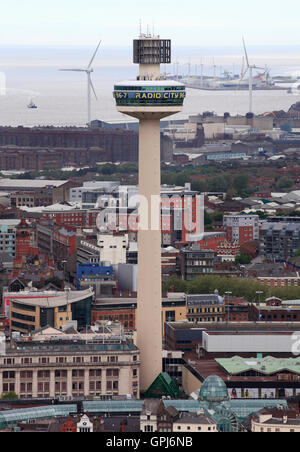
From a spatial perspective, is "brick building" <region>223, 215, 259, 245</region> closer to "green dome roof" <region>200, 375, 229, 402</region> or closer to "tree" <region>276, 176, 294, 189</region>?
"tree" <region>276, 176, 294, 189</region>

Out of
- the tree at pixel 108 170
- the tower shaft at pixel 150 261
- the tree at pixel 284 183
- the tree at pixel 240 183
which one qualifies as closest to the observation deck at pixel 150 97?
the tower shaft at pixel 150 261

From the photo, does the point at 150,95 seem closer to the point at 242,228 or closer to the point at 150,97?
the point at 150,97

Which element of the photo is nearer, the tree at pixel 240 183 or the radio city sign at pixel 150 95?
the radio city sign at pixel 150 95

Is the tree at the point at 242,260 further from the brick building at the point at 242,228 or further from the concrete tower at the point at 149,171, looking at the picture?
the concrete tower at the point at 149,171

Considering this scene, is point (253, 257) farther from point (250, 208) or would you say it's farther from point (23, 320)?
point (23, 320)

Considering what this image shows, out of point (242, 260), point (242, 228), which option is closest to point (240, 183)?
point (242, 228)

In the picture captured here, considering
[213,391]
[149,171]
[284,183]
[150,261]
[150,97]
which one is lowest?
[284,183]

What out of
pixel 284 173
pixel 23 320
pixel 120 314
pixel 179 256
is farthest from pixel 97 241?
pixel 284 173
